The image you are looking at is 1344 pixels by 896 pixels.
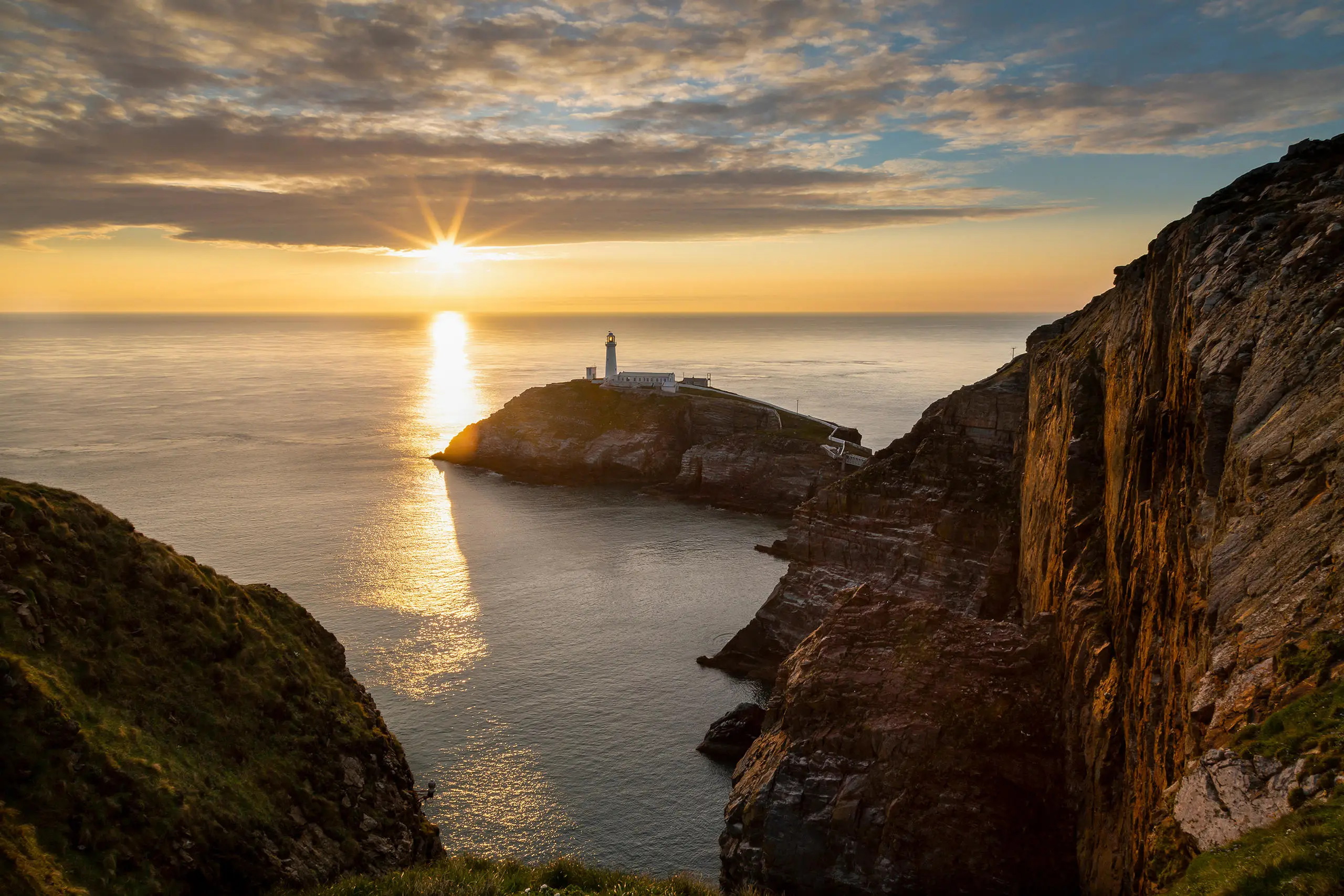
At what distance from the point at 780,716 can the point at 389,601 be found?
3900 centimetres

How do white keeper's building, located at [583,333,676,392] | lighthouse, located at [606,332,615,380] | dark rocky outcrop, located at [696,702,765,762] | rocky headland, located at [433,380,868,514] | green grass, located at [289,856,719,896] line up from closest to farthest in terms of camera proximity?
green grass, located at [289,856,719,896] → dark rocky outcrop, located at [696,702,765,762] → rocky headland, located at [433,380,868,514] → white keeper's building, located at [583,333,676,392] → lighthouse, located at [606,332,615,380]

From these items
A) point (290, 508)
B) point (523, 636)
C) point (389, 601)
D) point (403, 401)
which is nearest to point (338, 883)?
point (523, 636)

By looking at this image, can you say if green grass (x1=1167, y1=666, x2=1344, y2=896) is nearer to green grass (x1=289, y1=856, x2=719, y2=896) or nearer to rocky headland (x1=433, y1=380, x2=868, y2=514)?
green grass (x1=289, y1=856, x2=719, y2=896)

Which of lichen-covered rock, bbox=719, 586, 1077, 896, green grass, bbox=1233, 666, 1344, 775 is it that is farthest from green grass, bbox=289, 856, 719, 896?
green grass, bbox=1233, 666, 1344, 775

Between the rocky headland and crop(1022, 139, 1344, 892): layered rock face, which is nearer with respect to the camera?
crop(1022, 139, 1344, 892): layered rock face

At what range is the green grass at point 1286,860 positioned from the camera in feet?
29.4

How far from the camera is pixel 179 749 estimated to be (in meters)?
21.9

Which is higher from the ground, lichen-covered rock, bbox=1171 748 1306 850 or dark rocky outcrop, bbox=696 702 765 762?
lichen-covered rock, bbox=1171 748 1306 850

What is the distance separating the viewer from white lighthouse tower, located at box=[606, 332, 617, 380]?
130 metres

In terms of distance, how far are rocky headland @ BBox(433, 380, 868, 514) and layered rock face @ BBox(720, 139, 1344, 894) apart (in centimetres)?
5379

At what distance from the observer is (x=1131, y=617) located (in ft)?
61.9

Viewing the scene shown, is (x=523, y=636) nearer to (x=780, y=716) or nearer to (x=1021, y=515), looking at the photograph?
(x=780, y=716)

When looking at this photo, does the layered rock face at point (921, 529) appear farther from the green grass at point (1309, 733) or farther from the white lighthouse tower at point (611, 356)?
the white lighthouse tower at point (611, 356)

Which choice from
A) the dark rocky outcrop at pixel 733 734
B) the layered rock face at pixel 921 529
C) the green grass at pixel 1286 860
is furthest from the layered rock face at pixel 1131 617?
the dark rocky outcrop at pixel 733 734
